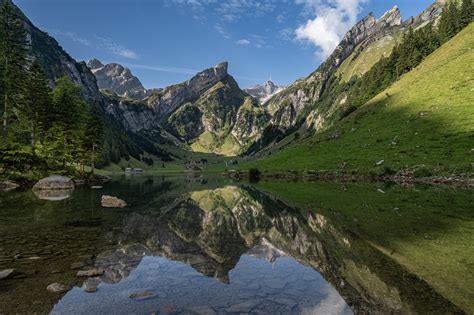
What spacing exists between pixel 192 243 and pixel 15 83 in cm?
6371

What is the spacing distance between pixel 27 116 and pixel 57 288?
6393cm

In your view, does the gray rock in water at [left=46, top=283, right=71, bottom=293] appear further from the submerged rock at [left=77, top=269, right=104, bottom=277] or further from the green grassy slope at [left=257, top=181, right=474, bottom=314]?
the green grassy slope at [left=257, top=181, right=474, bottom=314]

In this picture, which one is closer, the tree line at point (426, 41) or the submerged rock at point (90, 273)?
the submerged rock at point (90, 273)

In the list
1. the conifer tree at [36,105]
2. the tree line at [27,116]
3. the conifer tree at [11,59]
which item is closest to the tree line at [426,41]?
Result: the tree line at [27,116]

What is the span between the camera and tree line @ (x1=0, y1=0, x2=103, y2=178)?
195 feet

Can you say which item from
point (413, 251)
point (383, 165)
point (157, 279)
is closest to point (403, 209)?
point (413, 251)

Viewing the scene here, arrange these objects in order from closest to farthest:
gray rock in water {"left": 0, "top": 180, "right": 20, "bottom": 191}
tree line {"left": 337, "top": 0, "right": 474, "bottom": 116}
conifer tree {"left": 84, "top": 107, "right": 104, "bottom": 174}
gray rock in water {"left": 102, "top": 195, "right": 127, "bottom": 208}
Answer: gray rock in water {"left": 102, "top": 195, "right": 127, "bottom": 208} < gray rock in water {"left": 0, "top": 180, "right": 20, "bottom": 191} < conifer tree {"left": 84, "top": 107, "right": 104, "bottom": 174} < tree line {"left": 337, "top": 0, "right": 474, "bottom": 116}

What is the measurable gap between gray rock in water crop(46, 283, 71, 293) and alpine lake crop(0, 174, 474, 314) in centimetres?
6

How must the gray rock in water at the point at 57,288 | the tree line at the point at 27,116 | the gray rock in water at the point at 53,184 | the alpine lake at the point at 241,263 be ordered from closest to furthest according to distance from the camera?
the alpine lake at the point at 241,263
the gray rock in water at the point at 57,288
the gray rock in water at the point at 53,184
the tree line at the point at 27,116

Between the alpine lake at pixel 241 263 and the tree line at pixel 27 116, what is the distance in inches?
1567

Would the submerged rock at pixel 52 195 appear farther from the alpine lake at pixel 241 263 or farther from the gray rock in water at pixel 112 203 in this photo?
the alpine lake at pixel 241 263

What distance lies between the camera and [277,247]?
61.1 ft

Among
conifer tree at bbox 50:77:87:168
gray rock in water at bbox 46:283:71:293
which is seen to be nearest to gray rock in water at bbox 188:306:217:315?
gray rock in water at bbox 46:283:71:293

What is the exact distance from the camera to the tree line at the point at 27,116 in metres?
59.5
